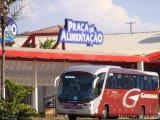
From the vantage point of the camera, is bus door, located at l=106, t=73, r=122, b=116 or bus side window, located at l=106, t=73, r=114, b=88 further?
bus door, located at l=106, t=73, r=122, b=116

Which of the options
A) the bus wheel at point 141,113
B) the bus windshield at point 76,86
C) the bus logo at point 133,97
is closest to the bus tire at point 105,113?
the bus windshield at point 76,86

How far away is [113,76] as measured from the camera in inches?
1298

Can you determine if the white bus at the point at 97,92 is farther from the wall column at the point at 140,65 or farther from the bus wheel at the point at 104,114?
the wall column at the point at 140,65

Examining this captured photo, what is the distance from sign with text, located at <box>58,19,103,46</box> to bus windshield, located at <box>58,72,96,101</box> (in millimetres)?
11378

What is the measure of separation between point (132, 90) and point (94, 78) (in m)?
5.07

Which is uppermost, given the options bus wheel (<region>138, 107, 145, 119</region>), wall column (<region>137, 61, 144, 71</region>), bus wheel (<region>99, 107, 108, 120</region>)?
wall column (<region>137, 61, 144, 71</region>)

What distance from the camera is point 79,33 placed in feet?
149

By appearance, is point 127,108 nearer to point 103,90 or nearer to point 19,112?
point 103,90

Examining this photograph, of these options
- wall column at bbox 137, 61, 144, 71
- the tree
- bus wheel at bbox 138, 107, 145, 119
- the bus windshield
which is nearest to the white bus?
the bus windshield

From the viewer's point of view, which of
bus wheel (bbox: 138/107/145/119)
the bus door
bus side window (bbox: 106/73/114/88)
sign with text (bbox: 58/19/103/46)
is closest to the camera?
bus side window (bbox: 106/73/114/88)

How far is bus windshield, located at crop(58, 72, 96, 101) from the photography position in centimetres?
3098

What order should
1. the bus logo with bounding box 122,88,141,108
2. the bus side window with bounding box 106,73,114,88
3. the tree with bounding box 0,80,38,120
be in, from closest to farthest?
the tree with bounding box 0,80,38,120 < the bus side window with bounding box 106,73,114,88 < the bus logo with bounding box 122,88,141,108

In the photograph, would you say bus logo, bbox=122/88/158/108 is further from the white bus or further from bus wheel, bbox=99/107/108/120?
bus wheel, bbox=99/107/108/120

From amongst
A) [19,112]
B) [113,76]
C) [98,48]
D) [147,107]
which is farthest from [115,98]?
[98,48]
